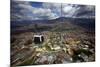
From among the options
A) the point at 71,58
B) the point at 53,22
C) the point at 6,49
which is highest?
the point at 53,22

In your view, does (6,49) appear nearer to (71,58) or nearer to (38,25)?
(38,25)

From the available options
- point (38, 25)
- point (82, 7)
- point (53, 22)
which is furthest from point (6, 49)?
point (82, 7)

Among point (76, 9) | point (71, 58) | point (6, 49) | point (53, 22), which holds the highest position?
point (76, 9)

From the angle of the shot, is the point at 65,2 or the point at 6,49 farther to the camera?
the point at 65,2

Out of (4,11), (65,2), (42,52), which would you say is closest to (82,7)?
(65,2)

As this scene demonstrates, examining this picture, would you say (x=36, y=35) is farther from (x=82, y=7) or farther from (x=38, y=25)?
(x=82, y=7)

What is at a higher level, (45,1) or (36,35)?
(45,1)
